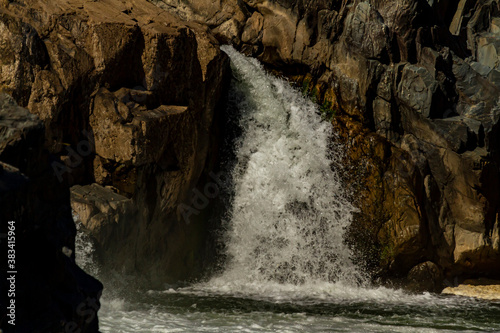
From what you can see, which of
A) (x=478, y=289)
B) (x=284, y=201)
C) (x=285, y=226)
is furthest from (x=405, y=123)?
(x=478, y=289)

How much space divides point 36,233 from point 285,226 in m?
8.27

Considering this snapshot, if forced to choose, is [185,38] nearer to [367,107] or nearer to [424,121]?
[367,107]

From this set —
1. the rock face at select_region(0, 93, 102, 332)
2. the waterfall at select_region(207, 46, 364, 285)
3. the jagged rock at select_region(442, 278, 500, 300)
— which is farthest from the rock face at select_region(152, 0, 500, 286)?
the rock face at select_region(0, 93, 102, 332)

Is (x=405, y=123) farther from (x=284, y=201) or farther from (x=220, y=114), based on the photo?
(x=220, y=114)

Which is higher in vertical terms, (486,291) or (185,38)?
(185,38)

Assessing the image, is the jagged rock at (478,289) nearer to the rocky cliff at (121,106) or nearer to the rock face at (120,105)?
the rocky cliff at (121,106)

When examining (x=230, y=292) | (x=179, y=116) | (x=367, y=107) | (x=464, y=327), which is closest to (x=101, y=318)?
(x=230, y=292)

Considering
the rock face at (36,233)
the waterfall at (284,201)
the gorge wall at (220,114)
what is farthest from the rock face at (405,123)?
the rock face at (36,233)

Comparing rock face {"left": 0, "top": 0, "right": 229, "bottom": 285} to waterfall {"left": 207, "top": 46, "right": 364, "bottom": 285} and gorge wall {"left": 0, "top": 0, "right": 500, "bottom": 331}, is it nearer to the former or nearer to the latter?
gorge wall {"left": 0, "top": 0, "right": 500, "bottom": 331}

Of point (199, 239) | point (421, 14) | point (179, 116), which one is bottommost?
point (199, 239)

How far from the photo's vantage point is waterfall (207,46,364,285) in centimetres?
1323

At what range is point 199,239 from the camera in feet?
44.3

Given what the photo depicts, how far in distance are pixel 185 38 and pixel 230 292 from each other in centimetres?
455

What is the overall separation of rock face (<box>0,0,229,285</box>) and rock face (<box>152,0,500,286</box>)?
2734 millimetres
